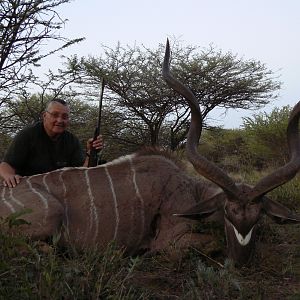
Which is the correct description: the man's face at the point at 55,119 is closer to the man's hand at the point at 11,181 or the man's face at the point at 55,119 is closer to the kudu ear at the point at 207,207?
the man's hand at the point at 11,181

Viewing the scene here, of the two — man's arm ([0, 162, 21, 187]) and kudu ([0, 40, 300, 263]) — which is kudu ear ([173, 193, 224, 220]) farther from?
man's arm ([0, 162, 21, 187])

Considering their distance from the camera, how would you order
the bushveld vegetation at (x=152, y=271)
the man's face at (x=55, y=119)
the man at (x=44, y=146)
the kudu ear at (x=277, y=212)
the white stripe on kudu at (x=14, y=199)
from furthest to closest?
the man's face at (x=55, y=119) < the man at (x=44, y=146) < the white stripe on kudu at (x=14, y=199) < the kudu ear at (x=277, y=212) < the bushveld vegetation at (x=152, y=271)

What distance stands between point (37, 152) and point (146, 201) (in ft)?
2.95

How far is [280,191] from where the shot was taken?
4.29 metres

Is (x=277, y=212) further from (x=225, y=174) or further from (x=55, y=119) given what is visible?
(x=55, y=119)

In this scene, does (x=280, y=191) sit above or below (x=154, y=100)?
below

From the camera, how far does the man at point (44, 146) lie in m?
3.27

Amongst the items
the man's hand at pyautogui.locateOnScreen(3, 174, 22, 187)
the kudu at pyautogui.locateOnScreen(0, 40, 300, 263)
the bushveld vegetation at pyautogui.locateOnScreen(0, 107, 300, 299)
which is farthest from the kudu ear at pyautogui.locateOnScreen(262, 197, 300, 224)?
the man's hand at pyautogui.locateOnScreen(3, 174, 22, 187)

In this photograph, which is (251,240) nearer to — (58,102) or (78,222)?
(78,222)

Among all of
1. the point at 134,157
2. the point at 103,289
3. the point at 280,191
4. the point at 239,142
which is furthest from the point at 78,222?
the point at 239,142

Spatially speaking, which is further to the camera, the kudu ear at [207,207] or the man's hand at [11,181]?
the man's hand at [11,181]

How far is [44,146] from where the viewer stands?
3420 millimetres

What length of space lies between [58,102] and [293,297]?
2.13m

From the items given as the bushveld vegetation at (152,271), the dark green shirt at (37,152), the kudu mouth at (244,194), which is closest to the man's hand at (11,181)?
the dark green shirt at (37,152)
